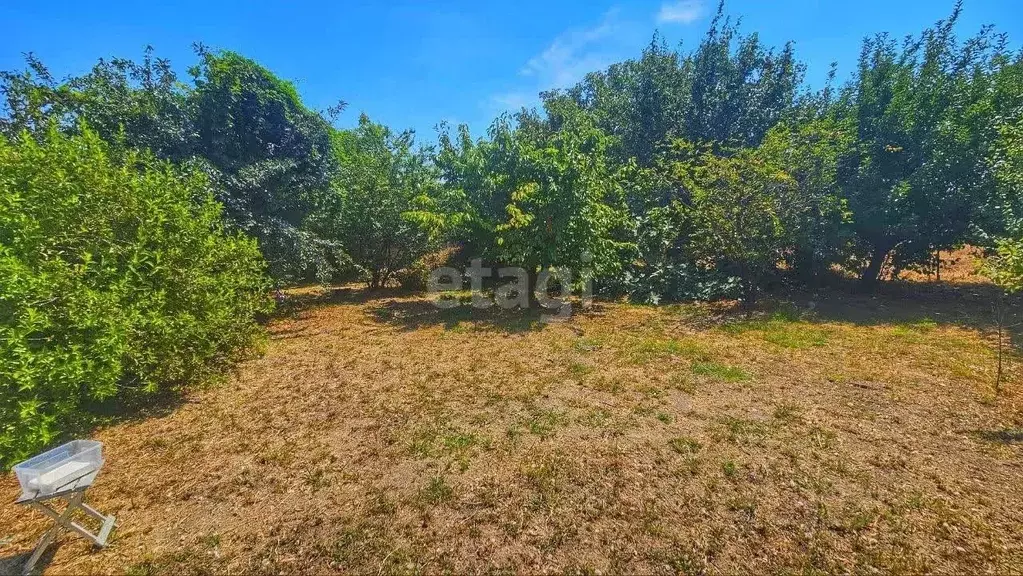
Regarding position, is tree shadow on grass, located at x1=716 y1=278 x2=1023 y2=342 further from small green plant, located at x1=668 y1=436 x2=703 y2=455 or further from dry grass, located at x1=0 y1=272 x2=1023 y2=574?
small green plant, located at x1=668 y1=436 x2=703 y2=455

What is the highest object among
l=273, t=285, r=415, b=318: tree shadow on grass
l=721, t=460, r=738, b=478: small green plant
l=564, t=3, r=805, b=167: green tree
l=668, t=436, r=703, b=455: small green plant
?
l=564, t=3, r=805, b=167: green tree

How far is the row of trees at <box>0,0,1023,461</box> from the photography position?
4.83 m

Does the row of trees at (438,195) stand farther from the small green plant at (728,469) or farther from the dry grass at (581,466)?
the small green plant at (728,469)

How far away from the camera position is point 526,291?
1186 centimetres

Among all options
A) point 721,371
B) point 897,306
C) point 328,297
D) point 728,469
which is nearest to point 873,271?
point 897,306

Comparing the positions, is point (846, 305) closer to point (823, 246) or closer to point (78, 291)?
point (823, 246)

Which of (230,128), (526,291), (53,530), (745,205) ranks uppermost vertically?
(230,128)

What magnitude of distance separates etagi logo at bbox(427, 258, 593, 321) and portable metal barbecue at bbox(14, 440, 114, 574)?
28.0ft

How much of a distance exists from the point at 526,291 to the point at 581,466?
7.95 m

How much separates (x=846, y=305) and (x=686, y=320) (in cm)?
494

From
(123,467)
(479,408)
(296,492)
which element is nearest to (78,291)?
(123,467)

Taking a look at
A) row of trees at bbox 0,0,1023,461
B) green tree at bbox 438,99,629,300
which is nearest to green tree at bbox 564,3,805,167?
row of trees at bbox 0,0,1023,461

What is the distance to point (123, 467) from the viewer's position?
4.36 meters

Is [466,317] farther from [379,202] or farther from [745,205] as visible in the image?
[745,205]
